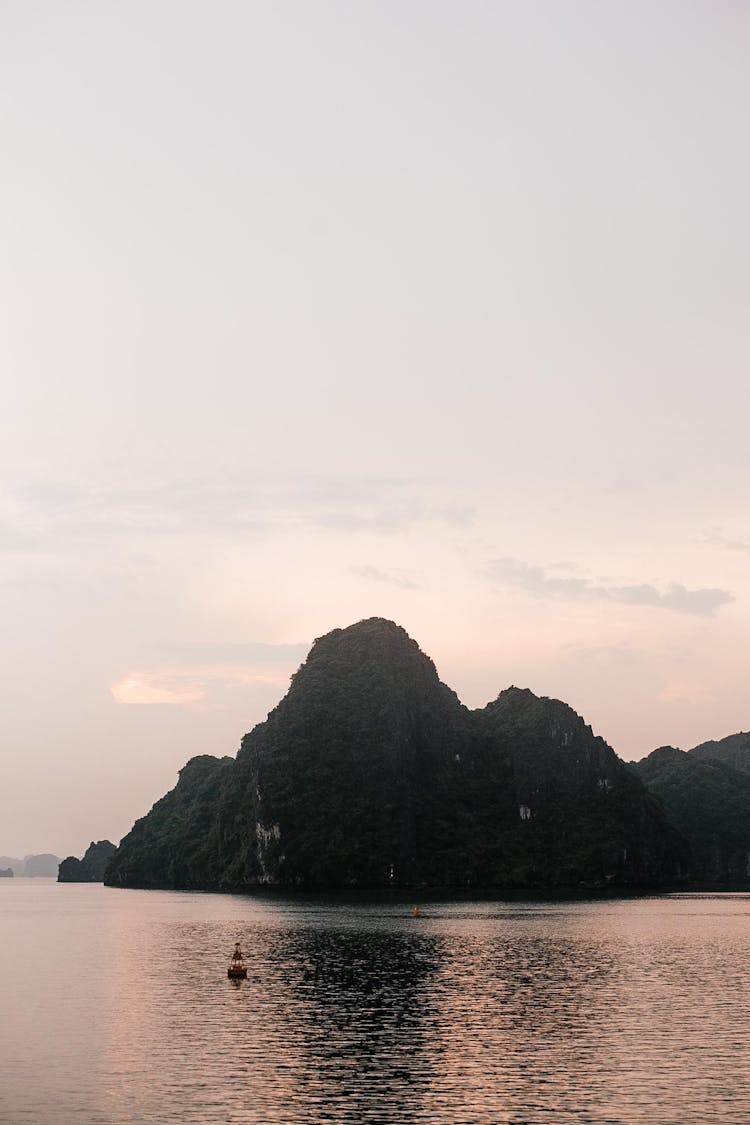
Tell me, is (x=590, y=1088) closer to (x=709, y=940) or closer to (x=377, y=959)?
(x=377, y=959)

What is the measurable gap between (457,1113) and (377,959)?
173 ft

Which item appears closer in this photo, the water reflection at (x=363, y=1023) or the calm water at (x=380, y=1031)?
the calm water at (x=380, y=1031)

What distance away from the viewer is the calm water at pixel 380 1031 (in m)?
39.0

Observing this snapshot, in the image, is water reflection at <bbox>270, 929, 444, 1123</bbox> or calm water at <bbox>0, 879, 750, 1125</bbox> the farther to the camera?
water reflection at <bbox>270, 929, 444, 1123</bbox>

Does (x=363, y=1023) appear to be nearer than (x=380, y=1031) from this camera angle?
No

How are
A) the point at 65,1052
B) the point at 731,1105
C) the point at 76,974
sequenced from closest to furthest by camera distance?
the point at 731,1105 → the point at 65,1052 → the point at 76,974

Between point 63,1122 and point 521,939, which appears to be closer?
point 63,1122

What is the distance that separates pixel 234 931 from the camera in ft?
420

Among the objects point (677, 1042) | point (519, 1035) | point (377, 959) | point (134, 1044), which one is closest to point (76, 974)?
point (377, 959)

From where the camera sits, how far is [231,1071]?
44.5m

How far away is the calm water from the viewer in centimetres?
3897

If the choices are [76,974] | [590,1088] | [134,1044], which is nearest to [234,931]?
[76,974]

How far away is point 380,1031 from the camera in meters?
53.6

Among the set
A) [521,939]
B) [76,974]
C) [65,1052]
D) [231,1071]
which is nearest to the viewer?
[231,1071]
